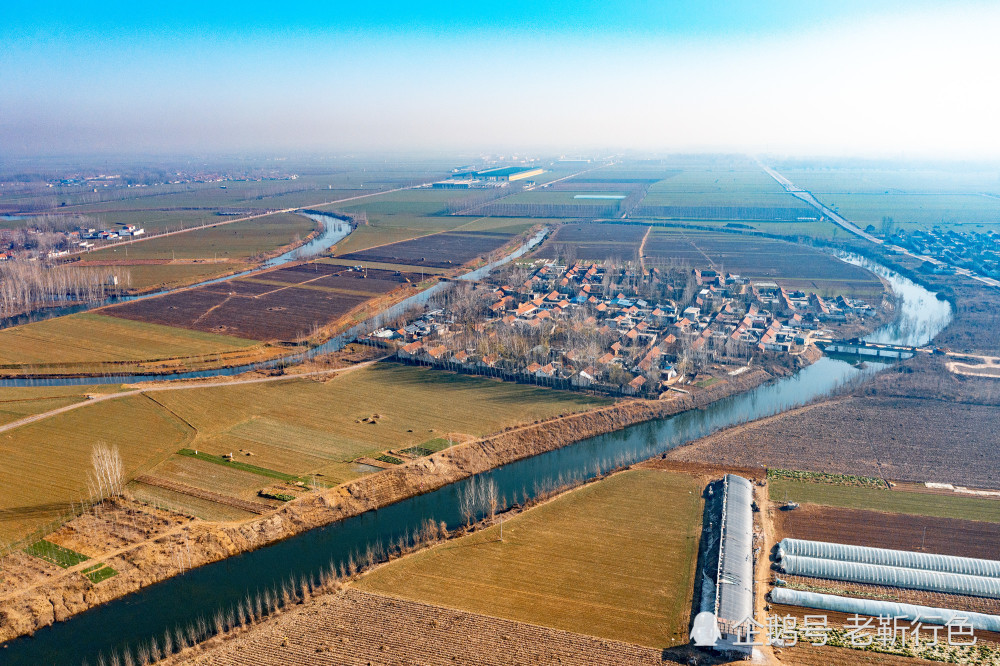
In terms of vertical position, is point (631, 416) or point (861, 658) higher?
point (631, 416)

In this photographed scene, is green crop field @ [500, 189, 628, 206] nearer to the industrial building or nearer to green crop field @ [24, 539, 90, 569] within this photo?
the industrial building

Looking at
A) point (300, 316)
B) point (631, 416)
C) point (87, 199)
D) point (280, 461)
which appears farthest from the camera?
point (87, 199)

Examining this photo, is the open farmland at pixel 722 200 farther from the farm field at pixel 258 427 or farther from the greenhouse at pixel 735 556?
the greenhouse at pixel 735 556

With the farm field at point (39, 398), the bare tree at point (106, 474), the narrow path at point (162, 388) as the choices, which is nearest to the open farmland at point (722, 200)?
the narrow path at point (162, 388)

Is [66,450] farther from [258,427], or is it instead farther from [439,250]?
[439,250]

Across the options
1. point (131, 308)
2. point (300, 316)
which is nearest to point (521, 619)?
point (300, 316)

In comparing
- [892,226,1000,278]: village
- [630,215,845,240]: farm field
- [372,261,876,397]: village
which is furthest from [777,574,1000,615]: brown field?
A: [630,215,845,240]: farm field

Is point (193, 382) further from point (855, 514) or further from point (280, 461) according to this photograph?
point (855, 514)
